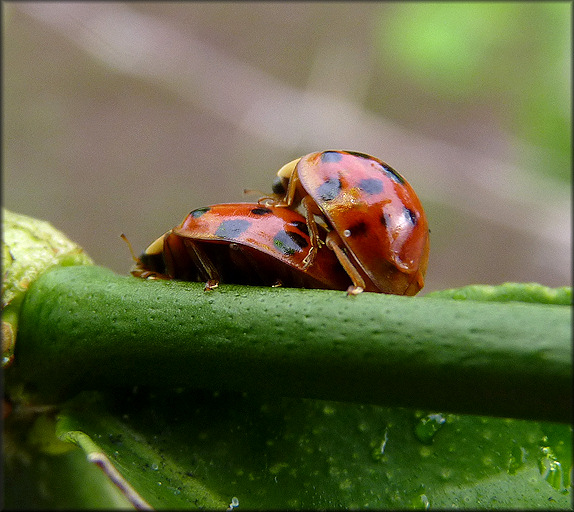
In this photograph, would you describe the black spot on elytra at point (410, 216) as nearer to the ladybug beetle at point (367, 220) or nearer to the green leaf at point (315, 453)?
the ladybug beetle at point (367, 220)

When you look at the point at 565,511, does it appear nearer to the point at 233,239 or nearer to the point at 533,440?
the point at 533,440

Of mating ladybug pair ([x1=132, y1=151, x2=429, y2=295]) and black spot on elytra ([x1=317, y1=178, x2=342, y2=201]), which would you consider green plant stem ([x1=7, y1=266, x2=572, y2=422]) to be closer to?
mating ladybug pair ([x1=132, y1=151, x2=429, y2=295])

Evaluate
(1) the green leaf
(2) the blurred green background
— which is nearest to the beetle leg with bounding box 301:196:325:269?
(1) the green leaf

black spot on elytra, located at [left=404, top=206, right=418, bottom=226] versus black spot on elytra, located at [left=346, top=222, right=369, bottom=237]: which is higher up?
black spot on elytra, located at [left=404, top=206, right=418, bottom=226]

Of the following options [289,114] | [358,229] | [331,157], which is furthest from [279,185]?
[289,114]

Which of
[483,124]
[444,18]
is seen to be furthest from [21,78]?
[483,124]

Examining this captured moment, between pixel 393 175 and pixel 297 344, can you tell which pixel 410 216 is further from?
pixel 297 344
